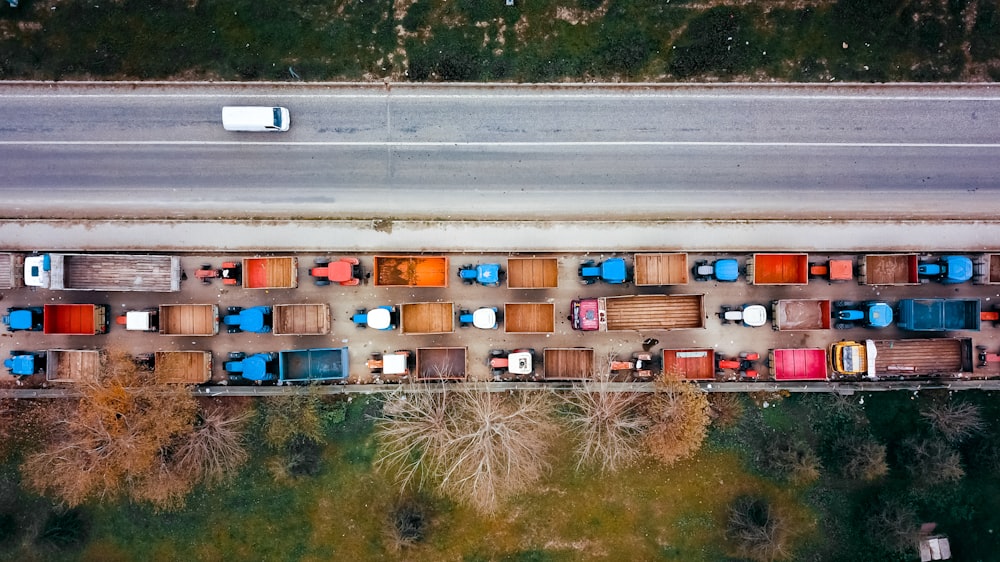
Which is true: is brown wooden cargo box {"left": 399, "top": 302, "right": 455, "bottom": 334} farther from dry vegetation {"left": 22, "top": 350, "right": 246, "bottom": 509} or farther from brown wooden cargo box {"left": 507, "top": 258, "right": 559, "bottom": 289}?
dry vegetation {"left": 22, "top": 350, "right": 246, "bottom": 509}

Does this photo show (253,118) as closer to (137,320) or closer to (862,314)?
(137,320)

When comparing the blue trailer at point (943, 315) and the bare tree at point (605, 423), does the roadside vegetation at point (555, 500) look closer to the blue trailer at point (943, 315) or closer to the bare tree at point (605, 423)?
the bare tree at point (605, 423)

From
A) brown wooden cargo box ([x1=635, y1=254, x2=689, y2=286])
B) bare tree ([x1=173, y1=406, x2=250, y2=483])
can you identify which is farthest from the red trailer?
bare tree ([x1=173, y1=406, x2=250, y2=483])

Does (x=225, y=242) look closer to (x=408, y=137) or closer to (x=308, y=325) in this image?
(x=308, y=325)

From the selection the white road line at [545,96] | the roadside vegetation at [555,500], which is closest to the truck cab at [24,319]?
the roadside vegetation at [555,500]

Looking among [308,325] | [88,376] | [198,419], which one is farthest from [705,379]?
[88,376]

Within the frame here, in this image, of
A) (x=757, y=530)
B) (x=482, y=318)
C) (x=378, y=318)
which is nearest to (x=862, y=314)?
(x=757, y=530)
